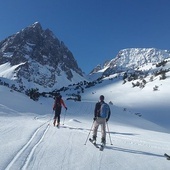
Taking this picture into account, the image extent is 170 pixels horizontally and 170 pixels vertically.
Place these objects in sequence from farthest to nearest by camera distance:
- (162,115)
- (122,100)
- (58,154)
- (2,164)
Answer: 1. (122,100)
2. (162,115)
3. (58,154)
4. (2,164)

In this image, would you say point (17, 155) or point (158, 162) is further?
point (158, 162)

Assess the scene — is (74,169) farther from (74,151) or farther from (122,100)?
(122,100)

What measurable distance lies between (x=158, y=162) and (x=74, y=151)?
2.87 m

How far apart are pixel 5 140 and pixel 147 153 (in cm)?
553

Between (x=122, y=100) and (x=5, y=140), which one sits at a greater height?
(x=122, y=100)

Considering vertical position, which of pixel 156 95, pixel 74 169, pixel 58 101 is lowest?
pixel 74 169

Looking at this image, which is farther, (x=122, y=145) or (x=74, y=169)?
(x=122, y=145)

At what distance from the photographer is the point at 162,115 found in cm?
4069

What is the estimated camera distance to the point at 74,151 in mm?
9438

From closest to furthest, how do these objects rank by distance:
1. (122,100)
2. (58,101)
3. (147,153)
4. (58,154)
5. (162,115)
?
(58,154) < (147,153) < (58,101) < (162,115) < (122,100)

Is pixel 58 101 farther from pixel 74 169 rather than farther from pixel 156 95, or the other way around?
pixel 156 95

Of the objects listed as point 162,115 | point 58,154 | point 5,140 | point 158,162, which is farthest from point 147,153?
point 162,115

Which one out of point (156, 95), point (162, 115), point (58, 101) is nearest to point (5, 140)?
point (58, 101)

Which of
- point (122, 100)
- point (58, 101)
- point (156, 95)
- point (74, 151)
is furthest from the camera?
point (122, 100)
